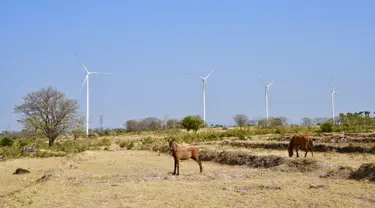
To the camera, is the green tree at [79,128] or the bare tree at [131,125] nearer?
the green tree at [79,128]

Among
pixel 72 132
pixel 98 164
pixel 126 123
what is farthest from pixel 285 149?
pixel 126 123

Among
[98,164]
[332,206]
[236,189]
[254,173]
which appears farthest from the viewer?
[98,164]

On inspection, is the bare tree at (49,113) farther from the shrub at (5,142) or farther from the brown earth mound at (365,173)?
the brown earth mound at (365,173)

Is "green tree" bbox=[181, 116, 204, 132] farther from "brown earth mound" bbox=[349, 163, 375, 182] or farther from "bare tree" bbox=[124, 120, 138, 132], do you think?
"brown earth mound" bbox=[349, 163, 375, 182]

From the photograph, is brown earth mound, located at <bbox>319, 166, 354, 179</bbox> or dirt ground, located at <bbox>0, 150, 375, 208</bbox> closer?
dirt ground, located at <bbox>0, 150, 375, 208</bbox>

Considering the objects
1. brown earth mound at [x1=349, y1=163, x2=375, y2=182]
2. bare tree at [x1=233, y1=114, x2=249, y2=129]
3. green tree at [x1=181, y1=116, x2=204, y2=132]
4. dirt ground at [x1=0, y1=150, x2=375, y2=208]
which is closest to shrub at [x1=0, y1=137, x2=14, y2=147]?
green tree at [x1=181, y1=116, x2=204, y2=132]

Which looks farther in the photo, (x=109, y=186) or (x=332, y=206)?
(x=109, y=186)

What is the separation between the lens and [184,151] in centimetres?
2341

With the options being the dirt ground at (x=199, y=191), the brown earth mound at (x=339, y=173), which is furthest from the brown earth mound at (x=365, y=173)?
the dirt ground at (x=199, y=191)

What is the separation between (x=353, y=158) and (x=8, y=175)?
1828cm

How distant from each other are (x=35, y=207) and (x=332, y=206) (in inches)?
328

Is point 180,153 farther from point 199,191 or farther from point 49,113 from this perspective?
point 49,113

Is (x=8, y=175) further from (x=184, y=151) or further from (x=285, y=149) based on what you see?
(x=285, y=149)

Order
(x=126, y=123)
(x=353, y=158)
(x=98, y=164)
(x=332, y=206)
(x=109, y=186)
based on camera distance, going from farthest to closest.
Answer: (x=126, y=123)
(x=98, y=164)
(x=353, y=158)
(x=109, y=186)
(x=332, y=206)
